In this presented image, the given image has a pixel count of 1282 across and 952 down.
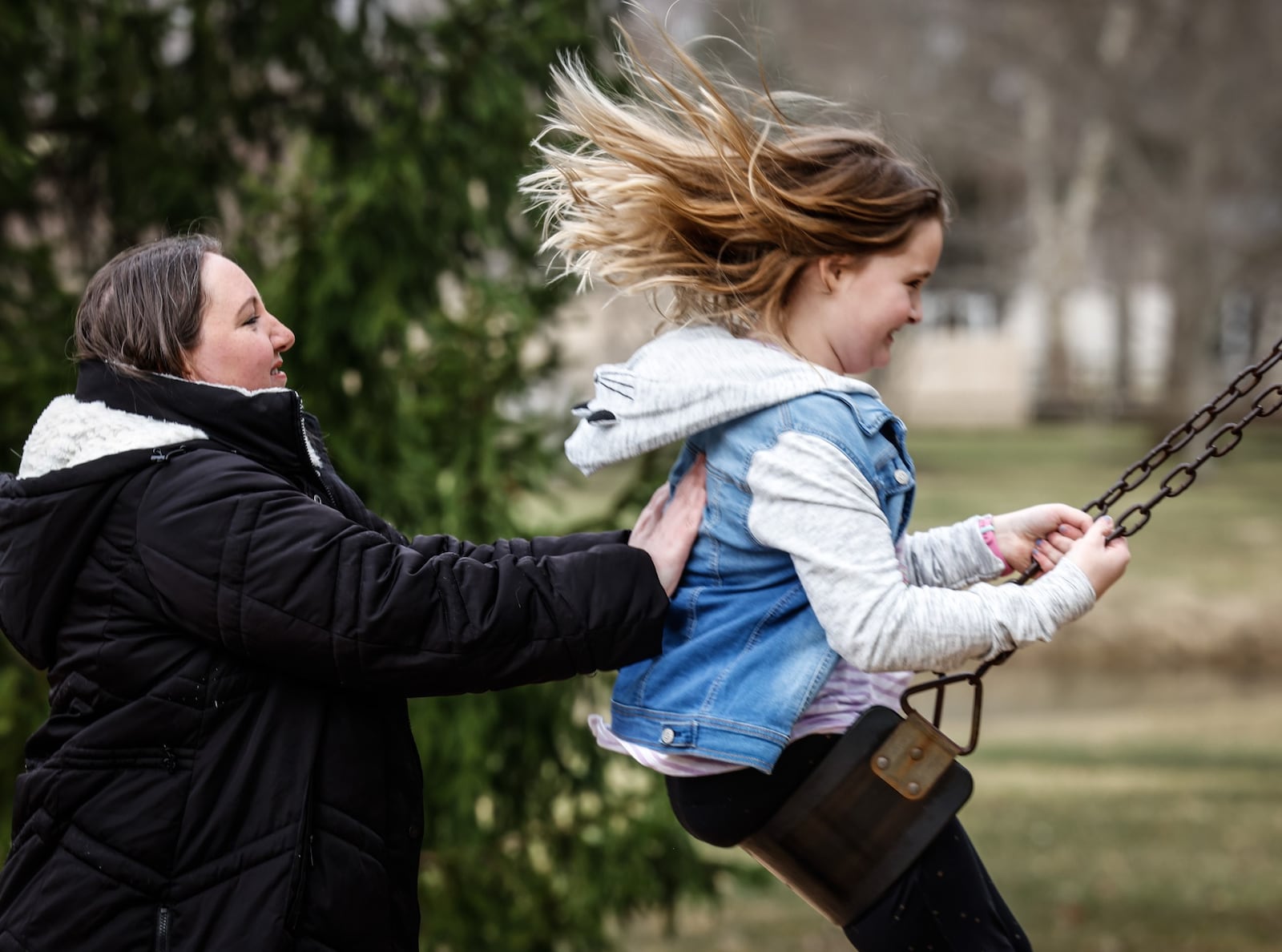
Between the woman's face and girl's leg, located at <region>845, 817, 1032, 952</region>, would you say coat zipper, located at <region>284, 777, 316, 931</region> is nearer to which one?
the woman's face

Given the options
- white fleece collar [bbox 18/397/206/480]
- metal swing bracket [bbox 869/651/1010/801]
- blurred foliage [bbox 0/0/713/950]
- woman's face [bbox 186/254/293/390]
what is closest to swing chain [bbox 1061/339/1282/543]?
metal swing bracket [bbox 869/651/1010/801]

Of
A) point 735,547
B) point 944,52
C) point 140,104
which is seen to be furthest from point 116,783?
point 944,52

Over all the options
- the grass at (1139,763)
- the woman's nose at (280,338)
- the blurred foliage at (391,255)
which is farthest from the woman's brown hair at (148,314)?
the grass at (1139,763)

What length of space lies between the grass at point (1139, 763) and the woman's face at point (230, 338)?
108 inches

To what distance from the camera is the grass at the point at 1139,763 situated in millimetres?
7906

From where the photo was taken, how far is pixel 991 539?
2643mm

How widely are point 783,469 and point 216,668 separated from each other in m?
0.87

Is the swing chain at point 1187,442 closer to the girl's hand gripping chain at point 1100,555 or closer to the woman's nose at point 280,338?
the girl's hand gripping chain at point 1100,555

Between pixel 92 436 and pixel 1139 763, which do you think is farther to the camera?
pixel 1139 763

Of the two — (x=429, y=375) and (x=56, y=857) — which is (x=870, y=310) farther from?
(x=429, y=375)

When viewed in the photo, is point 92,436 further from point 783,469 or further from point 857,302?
point 857,302

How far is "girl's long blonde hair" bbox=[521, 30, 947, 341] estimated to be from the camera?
244cm

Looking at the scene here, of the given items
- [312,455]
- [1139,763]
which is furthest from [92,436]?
[1139,763]

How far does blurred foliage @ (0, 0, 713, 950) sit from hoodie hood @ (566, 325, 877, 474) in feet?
7.83
